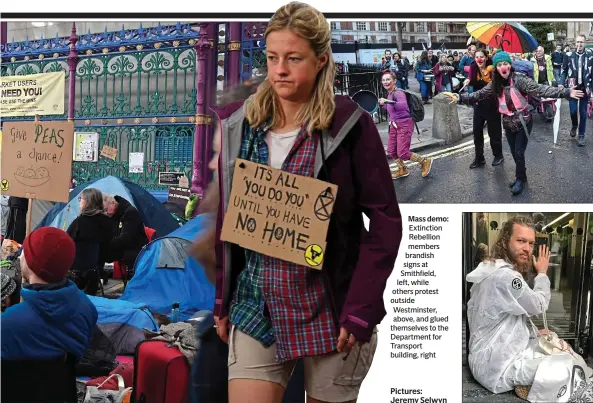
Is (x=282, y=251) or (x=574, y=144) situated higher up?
(x=574, y=144)

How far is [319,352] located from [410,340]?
56.8 inches

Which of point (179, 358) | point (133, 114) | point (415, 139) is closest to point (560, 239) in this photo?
point (415, 139)

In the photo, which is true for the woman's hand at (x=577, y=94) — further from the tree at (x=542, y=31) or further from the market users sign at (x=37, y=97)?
the market users sign at (x=37, y=97)

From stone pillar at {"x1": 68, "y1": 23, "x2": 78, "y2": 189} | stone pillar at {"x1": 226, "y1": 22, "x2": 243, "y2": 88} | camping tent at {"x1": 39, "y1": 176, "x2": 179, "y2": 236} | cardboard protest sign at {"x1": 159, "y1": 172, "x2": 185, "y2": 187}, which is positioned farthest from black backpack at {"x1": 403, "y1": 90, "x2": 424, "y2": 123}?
stone pillar at {"x1": 68, "y1": 23, "x2": 78, "y2": 189}

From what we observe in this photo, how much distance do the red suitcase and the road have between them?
1242 mm

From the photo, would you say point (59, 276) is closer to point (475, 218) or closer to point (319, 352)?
point (319, 352)

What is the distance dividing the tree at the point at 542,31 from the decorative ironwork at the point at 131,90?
1.54 m

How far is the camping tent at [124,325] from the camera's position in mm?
3787

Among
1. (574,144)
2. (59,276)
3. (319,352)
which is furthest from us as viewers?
(574,144)

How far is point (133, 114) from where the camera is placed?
13.2 feet

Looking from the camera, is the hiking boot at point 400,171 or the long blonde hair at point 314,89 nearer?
the long blonde hair at point 314,89

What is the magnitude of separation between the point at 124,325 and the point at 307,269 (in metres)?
1.60

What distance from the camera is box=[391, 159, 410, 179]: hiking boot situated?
12.6 ft

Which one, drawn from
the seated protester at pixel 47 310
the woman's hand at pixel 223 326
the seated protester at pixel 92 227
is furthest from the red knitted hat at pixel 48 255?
the woman's hand at pixel 223 326
